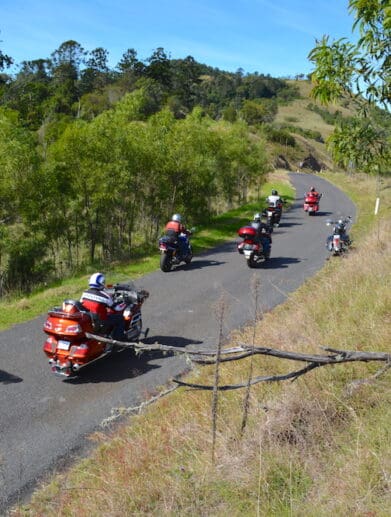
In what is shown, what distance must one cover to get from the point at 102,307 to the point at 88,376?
113 cm

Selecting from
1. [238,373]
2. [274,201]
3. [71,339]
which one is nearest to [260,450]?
[238,373]

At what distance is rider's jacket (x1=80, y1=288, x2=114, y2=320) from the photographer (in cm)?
802

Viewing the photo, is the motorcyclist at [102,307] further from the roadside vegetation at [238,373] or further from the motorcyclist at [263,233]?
the motorcyclist at [263,233]

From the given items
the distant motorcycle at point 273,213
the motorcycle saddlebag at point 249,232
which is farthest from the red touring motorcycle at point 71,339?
the distant motorcycle at point 273,213

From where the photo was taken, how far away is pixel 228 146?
101ft

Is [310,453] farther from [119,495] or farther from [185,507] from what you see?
[119,495]

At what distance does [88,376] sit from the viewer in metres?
7.79

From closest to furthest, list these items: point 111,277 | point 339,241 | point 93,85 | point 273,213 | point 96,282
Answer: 1. point 96,282
2. point 111,277
3. point 339,241
4. point 273,213
5. point 93,85

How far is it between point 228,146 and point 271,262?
15648 millimetres

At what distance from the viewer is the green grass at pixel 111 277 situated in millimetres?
11254

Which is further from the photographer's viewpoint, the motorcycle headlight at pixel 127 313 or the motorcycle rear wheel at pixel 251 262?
the motorcycle rear wheel at pixel 251 262

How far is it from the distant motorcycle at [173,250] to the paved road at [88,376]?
1.59 feet

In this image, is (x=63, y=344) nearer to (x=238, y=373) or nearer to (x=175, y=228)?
(x=238, y=373)

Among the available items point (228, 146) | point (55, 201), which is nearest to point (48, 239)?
point (55, 201)
